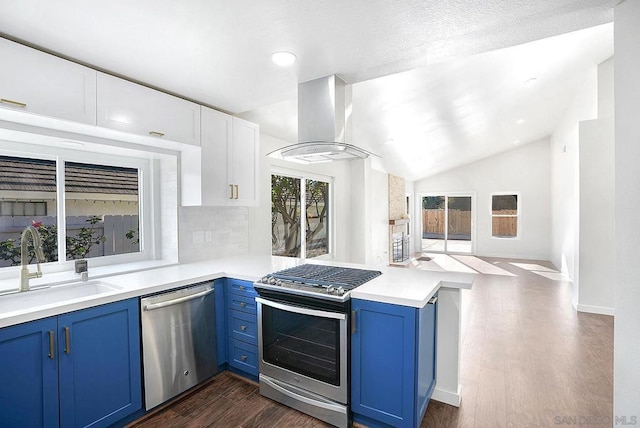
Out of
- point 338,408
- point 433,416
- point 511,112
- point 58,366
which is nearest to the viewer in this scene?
point 58,366

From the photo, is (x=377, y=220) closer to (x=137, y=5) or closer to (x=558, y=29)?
(x=558, y=29)

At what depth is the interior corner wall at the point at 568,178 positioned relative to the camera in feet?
15.4

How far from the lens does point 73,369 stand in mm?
1670

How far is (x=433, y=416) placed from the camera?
6.76ft

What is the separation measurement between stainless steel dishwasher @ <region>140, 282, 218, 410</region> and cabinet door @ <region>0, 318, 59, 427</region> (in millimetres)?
479

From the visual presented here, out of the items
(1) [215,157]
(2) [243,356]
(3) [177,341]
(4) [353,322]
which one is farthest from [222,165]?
(4) [353,322]

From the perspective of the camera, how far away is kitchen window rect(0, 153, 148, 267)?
212cm

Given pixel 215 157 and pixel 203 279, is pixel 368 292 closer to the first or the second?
pixel 203 279

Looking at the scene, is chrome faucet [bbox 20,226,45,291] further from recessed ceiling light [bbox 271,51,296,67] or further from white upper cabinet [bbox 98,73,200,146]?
recessed ceiling light [bbox 271,51,296,67]

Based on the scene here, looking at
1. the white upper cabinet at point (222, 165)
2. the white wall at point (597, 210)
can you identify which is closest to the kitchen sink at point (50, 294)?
the white upper cabinet at point (222, 165)

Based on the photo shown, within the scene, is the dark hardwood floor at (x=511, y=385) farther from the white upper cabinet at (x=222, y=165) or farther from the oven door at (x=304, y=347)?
the white upper cabinet at (x=222, y=165)

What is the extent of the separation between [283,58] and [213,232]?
6.28 feet

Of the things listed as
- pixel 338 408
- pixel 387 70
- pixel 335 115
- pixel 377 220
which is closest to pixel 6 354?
pixel 338 408

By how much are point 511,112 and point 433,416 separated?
5522mm
